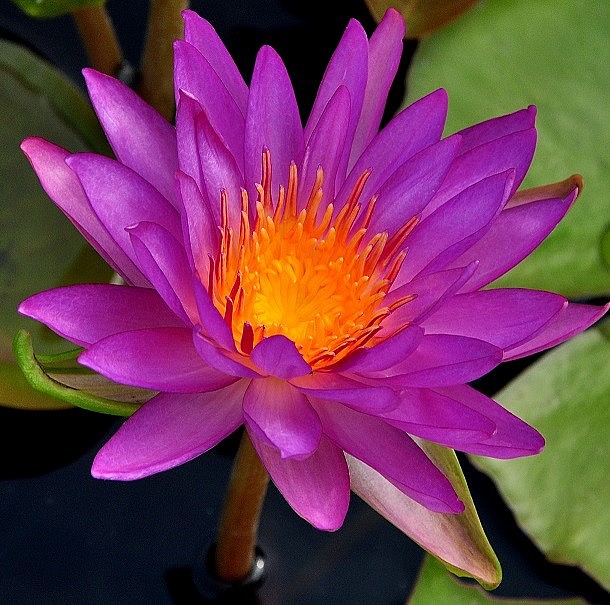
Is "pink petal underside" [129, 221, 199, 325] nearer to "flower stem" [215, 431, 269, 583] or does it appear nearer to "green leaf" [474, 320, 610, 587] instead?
"flower stem" [215, 431, 269, 583]

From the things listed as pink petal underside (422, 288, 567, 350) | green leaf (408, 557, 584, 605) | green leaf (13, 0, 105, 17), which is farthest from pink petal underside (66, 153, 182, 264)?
green leaf (408, 557, 584, 605)

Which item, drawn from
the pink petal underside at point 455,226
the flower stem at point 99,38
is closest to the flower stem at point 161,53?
the flower stem at point 99,38

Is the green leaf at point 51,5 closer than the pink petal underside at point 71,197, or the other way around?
the pink petal underside at point 71,197

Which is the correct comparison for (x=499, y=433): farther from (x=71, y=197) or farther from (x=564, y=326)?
(x=71, y=197)

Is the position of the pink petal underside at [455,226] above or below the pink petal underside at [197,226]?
above

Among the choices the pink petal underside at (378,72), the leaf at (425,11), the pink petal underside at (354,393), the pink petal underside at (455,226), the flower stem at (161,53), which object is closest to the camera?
the pink petal underside at (354,393)

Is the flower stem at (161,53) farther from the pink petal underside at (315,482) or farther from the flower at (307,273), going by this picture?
the pink petal underside at (315,482)

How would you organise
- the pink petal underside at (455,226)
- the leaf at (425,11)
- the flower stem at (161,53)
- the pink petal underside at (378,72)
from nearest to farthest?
the pink petal underside at (455,226), the pink petal underside at (378,72), the flower stem at (161,53), the leaf at (425,11)
